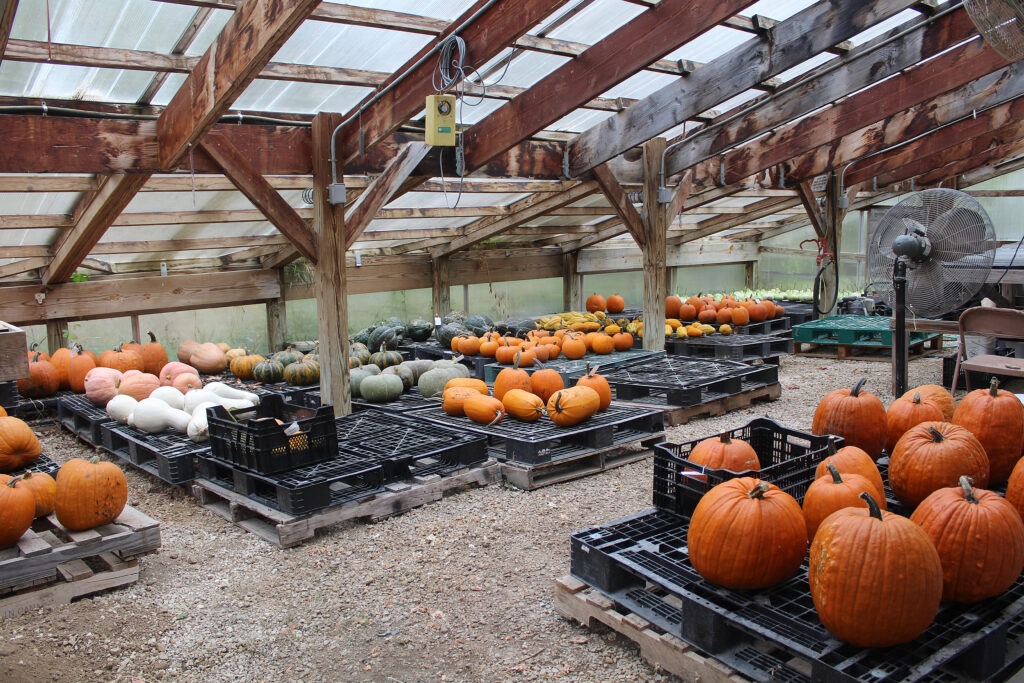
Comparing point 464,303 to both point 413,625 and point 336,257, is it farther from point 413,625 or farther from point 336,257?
point 413,625

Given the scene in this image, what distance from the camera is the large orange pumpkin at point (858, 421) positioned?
13.8 feet

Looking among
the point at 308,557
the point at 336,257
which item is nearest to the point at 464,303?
the point at 336,257

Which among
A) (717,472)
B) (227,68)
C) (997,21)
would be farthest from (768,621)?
(227,68)

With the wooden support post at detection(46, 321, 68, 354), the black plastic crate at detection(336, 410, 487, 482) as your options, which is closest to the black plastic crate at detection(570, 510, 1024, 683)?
the black plastic crate at detection(336, 410, 487, 482)

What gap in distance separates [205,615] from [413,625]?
107 centimetres

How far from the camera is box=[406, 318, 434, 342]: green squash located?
10875 millimetres

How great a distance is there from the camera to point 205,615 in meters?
3.82

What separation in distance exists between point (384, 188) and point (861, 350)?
869 cm

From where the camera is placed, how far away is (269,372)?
8.46m

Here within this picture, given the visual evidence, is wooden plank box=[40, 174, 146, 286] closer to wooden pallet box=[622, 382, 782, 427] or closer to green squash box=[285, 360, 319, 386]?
green squash box=[285, 360, 319, 386]

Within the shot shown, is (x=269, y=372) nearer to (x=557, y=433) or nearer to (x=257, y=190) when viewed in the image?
(x=257, y=190)

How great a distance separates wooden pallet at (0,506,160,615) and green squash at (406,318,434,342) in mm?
6591

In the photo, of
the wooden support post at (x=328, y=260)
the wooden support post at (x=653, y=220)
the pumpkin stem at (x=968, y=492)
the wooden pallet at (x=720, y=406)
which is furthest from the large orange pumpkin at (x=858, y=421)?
the wooden support post at (x=653, y=220)

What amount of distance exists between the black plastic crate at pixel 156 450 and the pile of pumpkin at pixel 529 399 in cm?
209
